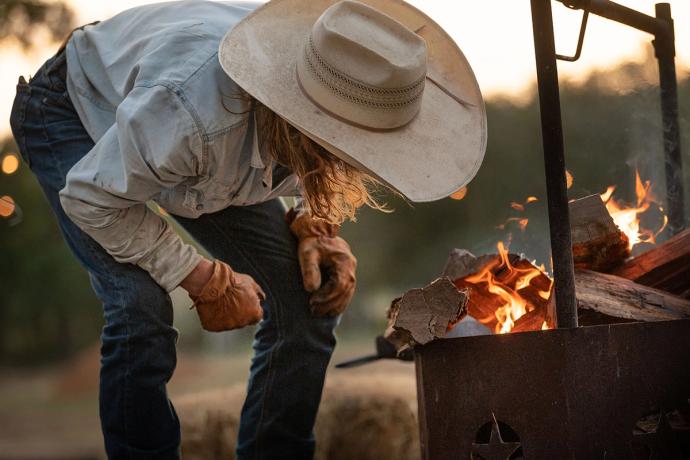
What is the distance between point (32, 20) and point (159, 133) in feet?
21.9

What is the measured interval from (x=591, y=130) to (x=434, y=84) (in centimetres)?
126

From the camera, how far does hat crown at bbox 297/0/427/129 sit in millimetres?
1770

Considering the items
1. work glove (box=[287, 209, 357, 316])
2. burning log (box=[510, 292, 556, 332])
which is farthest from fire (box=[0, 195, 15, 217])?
burning log (box=[510, 292, 556, 332])

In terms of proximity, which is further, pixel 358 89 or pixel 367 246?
pixel 367 246

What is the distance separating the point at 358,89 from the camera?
5.85 feet

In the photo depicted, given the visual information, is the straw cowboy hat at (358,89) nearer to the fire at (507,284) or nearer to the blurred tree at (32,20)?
the fire at (507,284)

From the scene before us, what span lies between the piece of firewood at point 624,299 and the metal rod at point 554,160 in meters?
0.14

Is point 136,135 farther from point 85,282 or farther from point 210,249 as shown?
point 85,282

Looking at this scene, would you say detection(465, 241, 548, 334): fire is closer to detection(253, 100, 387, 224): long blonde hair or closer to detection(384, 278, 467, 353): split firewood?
detection(384, 278, 467, 353): split firewood

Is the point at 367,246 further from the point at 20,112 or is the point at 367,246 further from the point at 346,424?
the point at 20,112

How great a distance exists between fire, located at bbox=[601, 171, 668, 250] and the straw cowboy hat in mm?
697

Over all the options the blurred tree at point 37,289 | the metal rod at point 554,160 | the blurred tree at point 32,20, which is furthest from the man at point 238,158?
the blurred tree at point 37,289

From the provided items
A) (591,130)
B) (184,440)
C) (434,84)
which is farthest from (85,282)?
(434,84)

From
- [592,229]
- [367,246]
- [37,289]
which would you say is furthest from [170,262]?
[37,289]
